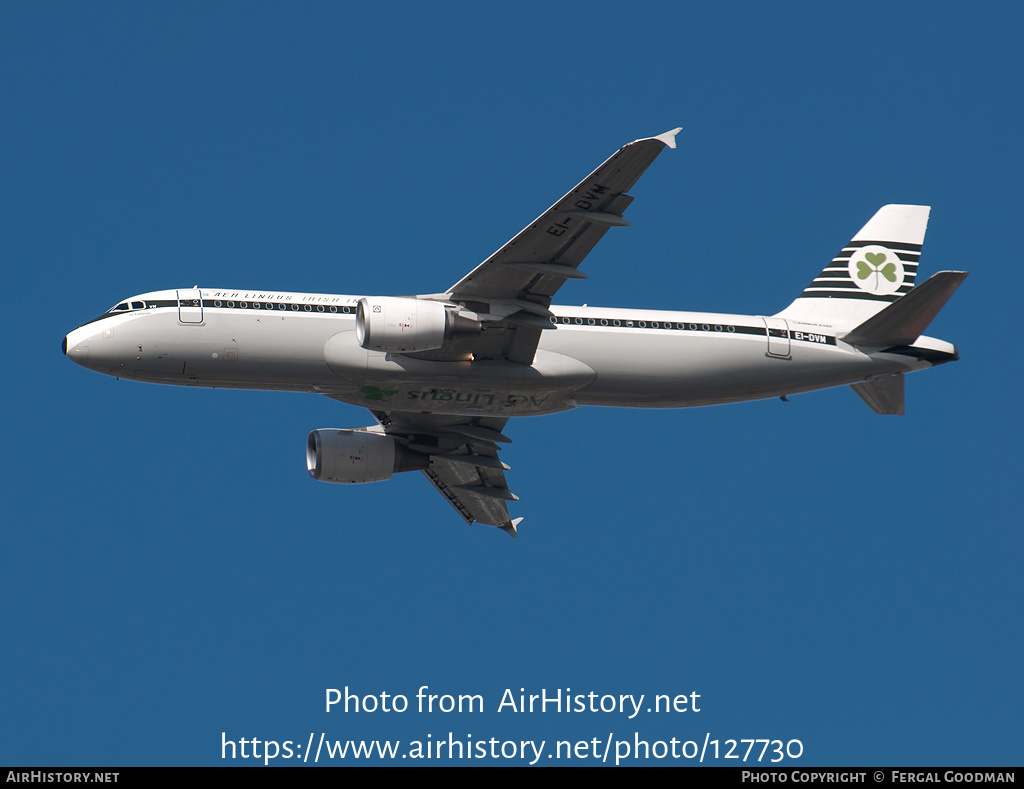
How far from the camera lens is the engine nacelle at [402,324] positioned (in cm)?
4106

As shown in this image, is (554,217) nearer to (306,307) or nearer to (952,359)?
(306,307)

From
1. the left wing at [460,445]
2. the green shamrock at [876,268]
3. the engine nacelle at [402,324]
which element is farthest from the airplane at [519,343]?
the green shamrock at [876,268]

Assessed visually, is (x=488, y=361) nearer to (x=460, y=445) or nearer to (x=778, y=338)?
(x=460, y=445)

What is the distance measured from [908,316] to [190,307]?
24.0 m

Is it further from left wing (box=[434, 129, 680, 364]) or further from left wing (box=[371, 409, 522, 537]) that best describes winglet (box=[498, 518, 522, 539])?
left wing (box=[434, 129, 680, 364])

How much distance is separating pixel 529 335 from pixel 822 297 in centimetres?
1288

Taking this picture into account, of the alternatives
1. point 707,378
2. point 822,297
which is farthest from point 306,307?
point 822,297

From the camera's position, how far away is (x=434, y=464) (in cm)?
5178

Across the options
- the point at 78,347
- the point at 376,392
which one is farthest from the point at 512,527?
the point at 78,347

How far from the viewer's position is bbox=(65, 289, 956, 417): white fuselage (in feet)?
139

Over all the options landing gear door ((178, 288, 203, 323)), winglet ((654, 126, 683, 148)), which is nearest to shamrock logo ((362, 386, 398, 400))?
landing gear door ((178, 288, 203, 323))

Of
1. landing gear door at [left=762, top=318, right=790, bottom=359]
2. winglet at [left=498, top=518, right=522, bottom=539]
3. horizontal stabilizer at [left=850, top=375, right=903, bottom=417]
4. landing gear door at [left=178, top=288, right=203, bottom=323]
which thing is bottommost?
winglet at [left=498, top=518, right=522, bottom=539]

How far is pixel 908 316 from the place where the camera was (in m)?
45.8

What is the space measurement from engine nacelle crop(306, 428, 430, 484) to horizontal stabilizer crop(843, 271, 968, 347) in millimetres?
17069
